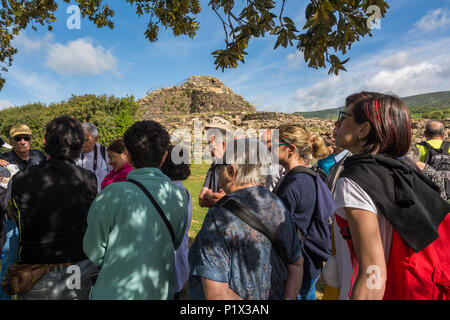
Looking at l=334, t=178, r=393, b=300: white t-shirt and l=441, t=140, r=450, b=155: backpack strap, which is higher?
l=441, t=140, r=450, b=155: backpack strap

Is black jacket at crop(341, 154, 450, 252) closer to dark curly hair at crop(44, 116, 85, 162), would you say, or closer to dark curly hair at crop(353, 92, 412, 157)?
dark curly hair at crop(353, 92, 412, 157)

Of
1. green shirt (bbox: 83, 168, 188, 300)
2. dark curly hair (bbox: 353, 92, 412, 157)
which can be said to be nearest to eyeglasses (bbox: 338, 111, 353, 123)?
dark curly hair (bbox: 353, 92, 412, 157)

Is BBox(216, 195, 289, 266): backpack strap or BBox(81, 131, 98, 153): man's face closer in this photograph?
BBox(216, 195, 289, 266): backpack strap

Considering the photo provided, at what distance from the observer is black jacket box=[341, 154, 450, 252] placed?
114cm

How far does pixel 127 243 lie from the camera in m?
1.63

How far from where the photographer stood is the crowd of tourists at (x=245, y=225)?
1152mm

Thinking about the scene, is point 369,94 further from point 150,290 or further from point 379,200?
point 150,290

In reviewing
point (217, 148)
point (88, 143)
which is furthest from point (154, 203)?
point (88, 143)

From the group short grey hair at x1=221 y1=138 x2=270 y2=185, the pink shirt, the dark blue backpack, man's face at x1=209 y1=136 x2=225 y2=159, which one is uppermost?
man's face at x1=209 y1=136 x2=225 y2=159

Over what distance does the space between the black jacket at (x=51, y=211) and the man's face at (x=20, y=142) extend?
2399 mm

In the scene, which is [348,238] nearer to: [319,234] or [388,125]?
[388,125]

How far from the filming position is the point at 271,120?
2948 centimetres

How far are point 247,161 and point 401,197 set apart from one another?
2.70ft
